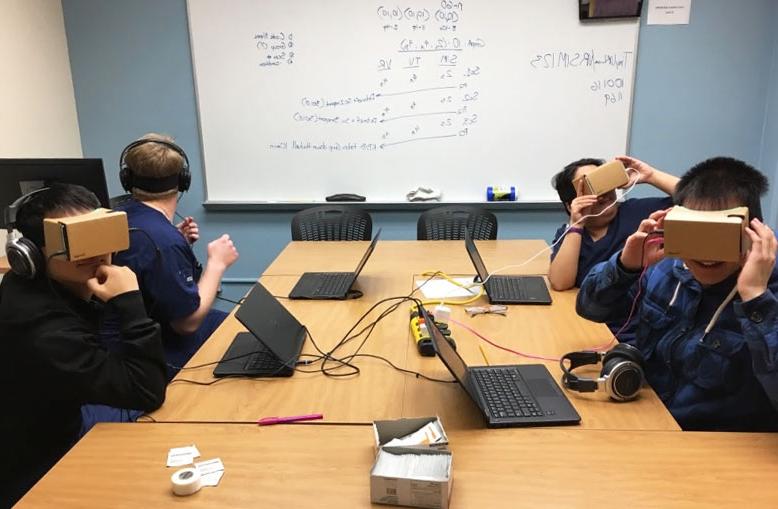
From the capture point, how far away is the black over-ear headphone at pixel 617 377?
130cm

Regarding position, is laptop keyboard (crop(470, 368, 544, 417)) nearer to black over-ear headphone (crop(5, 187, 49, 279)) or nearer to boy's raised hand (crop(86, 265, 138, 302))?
boy's raised hand (crop(86, 265, 138, 302))

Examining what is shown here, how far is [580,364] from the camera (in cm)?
148

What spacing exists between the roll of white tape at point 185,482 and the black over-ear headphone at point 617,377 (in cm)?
87

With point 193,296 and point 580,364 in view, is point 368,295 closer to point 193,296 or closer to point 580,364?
point 193,296

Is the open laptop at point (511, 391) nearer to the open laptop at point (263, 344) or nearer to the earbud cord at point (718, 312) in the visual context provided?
the earbud cord at point (718, 312)

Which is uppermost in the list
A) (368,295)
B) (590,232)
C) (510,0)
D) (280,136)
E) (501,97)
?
(510,0)

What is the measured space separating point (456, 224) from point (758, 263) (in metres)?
2.00

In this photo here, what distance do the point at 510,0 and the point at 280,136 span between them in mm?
1591

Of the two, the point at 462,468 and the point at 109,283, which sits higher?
the point at 109,283

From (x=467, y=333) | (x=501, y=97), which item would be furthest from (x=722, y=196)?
(x=501, y=97)

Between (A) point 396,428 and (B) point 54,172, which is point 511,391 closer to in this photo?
(A) point 396,428

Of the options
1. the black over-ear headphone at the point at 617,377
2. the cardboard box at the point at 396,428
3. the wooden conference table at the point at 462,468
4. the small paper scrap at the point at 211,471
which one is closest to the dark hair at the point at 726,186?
the black over-ear headphone at the point at 617,377

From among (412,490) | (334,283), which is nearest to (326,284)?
(334,283)

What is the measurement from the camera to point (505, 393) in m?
1.34
